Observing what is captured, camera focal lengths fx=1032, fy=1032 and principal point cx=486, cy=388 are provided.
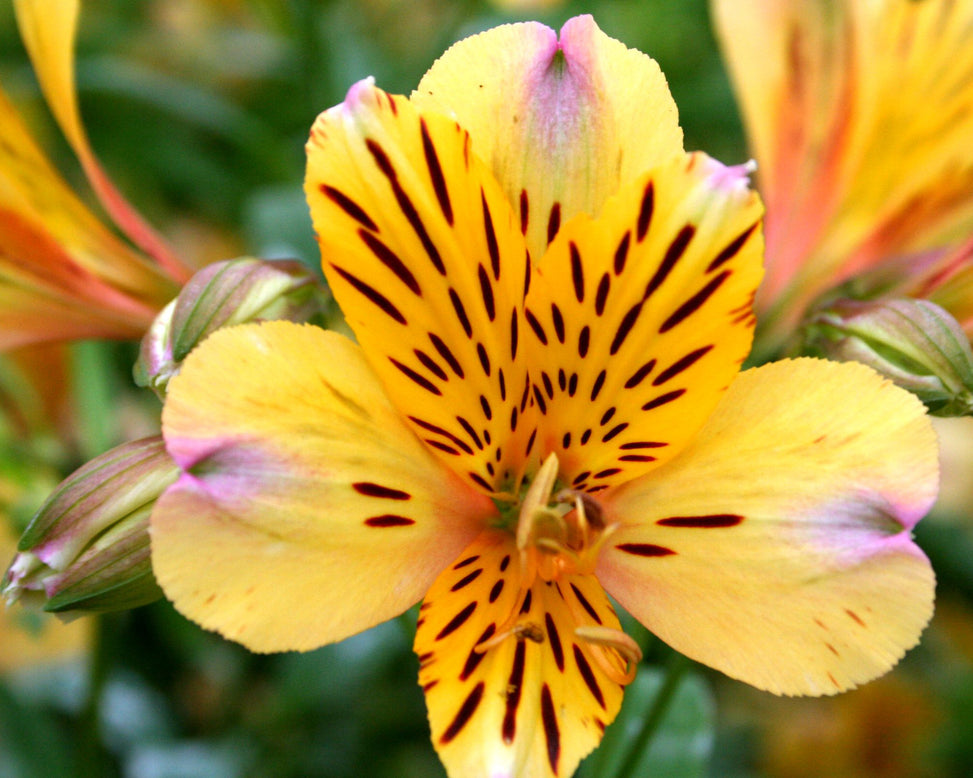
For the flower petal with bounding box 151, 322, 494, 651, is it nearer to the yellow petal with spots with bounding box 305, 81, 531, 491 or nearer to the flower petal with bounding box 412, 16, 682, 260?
the yellow petal with spots with bounding box 305, 81, 531, 491

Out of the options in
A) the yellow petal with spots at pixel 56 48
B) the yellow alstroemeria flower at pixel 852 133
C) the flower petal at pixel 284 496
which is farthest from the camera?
the yellow alstroemeria flower at pixel 852 133

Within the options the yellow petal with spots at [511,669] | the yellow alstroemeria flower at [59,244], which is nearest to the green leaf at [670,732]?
the yellow petal with spots at [511,669]

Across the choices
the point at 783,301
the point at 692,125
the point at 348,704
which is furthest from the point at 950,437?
the point at 348,704

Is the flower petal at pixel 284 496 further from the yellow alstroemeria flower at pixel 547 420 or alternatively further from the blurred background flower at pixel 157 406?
the blurred background flower at pixel 157 406

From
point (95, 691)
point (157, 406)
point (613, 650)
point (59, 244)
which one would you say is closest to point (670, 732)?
point (613, 650)

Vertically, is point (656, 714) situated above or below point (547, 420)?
below

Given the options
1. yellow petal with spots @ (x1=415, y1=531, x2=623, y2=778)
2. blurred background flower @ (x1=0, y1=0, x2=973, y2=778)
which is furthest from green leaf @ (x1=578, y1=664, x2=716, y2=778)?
yellow petal with spots @ (x1=415, y1=531, x2=623, y2=778)

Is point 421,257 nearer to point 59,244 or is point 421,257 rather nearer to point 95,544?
point 95,544

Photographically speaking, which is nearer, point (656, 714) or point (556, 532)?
point (556, 532)
